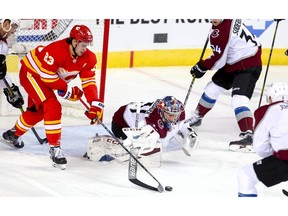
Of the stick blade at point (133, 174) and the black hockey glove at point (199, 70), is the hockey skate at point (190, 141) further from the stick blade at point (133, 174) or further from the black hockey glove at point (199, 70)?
the black hockey glove at point (199, 70)

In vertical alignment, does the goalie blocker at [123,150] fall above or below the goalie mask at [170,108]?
below

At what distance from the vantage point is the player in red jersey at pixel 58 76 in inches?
201

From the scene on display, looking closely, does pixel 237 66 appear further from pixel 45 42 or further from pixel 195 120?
pixel 45 42

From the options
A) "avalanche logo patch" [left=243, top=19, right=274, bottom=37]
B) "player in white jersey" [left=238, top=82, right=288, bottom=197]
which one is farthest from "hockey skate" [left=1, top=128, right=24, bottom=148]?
"avalanche logo patch" [left=243, top=19, right=274, bottom=37]

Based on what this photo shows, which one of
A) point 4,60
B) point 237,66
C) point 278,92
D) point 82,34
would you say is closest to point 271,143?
point 278,92

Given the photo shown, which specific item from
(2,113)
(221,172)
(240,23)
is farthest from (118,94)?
(221,172)

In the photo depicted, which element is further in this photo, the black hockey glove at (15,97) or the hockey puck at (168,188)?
the black hockey glove at (15,97)

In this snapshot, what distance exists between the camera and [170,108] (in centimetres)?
500

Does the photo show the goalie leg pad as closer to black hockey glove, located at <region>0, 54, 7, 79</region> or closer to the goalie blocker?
the goalie blocker

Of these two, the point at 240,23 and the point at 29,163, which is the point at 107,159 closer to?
the point at 29,163

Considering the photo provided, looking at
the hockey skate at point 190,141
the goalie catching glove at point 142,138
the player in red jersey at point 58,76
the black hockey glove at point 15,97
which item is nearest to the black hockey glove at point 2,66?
the black hockey glove at point 15,97

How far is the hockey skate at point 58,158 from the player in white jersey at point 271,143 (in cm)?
117

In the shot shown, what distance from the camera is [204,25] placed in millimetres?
7762

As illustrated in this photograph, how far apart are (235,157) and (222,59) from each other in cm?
60
